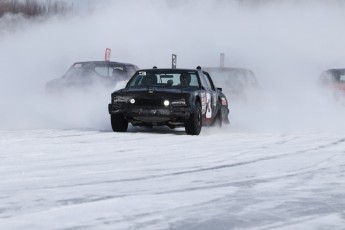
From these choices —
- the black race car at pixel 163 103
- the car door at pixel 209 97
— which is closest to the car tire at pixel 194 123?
the black race car at pixel 163 103

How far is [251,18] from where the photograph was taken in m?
43.9

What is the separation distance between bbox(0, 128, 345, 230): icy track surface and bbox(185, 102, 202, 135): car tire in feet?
4.67

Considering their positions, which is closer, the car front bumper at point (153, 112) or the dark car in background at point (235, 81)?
the car front bumper at point (153, 112)

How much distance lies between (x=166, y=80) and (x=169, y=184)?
7156 millimetres

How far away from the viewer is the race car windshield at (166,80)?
44.6 ft

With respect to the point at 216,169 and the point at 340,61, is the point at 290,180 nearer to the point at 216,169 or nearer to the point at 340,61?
the point at 216,169

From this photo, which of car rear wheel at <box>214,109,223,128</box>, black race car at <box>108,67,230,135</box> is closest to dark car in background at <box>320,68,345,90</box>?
car rear wheel at <box>214,109,223,128</box>

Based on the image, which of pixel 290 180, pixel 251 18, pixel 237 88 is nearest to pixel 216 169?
pixel 290 180

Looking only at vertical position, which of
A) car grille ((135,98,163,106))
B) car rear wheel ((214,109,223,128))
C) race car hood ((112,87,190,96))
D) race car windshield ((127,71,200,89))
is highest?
race car windshield ((127,71,200,89))

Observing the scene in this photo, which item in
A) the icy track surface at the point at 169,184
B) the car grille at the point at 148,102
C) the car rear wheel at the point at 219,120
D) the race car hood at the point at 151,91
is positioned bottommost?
the car rear wheel at the point at 219,120

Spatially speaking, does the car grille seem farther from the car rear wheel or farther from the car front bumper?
the car rear wheel

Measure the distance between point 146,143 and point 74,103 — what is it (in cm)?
Answer: 634

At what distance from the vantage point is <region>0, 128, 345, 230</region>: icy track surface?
5035 mm

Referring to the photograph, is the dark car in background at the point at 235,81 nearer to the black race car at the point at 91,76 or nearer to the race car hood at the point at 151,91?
the black race car at the point at 91,76
